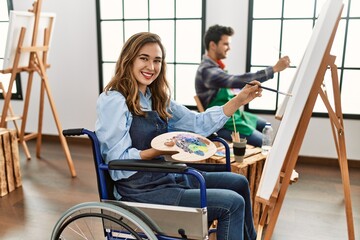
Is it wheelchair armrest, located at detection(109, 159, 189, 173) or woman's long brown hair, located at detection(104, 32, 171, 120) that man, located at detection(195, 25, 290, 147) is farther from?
wheelchair armrest, located at detection(109, 159, 189, 173)

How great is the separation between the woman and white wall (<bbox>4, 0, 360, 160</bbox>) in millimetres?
1802

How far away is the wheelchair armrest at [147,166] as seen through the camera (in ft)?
4.31

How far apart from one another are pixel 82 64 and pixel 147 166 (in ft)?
9.22

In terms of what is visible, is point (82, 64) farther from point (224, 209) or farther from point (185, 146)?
point (224, 209)

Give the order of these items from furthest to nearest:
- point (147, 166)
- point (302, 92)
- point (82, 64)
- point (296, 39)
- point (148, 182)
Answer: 1. point (82, 64)
2. point (296, 39)
3. point (148, 182)
4. point (147, 166)
5. point (302, 92)

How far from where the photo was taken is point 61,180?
3051mm

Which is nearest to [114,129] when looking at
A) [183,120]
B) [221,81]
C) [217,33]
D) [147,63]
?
[147,63]

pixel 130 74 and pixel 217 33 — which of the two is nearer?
pixel 130 74

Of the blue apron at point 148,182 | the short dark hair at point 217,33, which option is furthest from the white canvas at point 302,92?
the short dark hair at point 217,33

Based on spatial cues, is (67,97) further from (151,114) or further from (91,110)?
(151,114)

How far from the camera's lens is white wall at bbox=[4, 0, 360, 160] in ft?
11.1

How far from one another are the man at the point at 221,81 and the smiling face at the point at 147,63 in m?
1.14

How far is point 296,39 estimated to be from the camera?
331 centimetres

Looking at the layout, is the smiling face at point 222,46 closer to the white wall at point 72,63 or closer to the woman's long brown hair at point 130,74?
the woman's long brown hair at point 130,74
